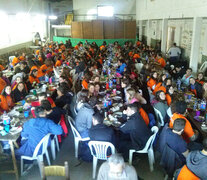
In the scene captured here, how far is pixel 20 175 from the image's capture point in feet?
14.6

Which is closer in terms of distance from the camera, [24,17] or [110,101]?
[110,101]

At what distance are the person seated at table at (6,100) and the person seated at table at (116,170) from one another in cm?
372

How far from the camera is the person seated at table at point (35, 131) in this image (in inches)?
162

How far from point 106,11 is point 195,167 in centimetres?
2175

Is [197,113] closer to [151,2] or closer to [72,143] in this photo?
[72,143]

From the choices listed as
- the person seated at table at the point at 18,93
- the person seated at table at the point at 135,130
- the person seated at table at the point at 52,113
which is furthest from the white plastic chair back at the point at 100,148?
the person seated at table at the point at 18,93

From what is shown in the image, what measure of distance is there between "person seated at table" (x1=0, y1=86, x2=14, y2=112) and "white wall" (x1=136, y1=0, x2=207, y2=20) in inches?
266

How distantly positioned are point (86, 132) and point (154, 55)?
7.71 m

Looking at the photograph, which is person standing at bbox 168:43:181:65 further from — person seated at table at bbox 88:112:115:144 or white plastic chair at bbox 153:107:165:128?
person seated at table at bbox 88:112:115:144

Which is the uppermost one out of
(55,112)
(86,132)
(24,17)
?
(24,17)

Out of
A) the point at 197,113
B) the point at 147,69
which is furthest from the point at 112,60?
the point at 197,113

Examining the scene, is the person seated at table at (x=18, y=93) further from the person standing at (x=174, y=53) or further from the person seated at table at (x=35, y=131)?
the person standing at (x=174, y=53)

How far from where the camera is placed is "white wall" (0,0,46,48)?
1530 cm

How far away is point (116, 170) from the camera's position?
282 cm
